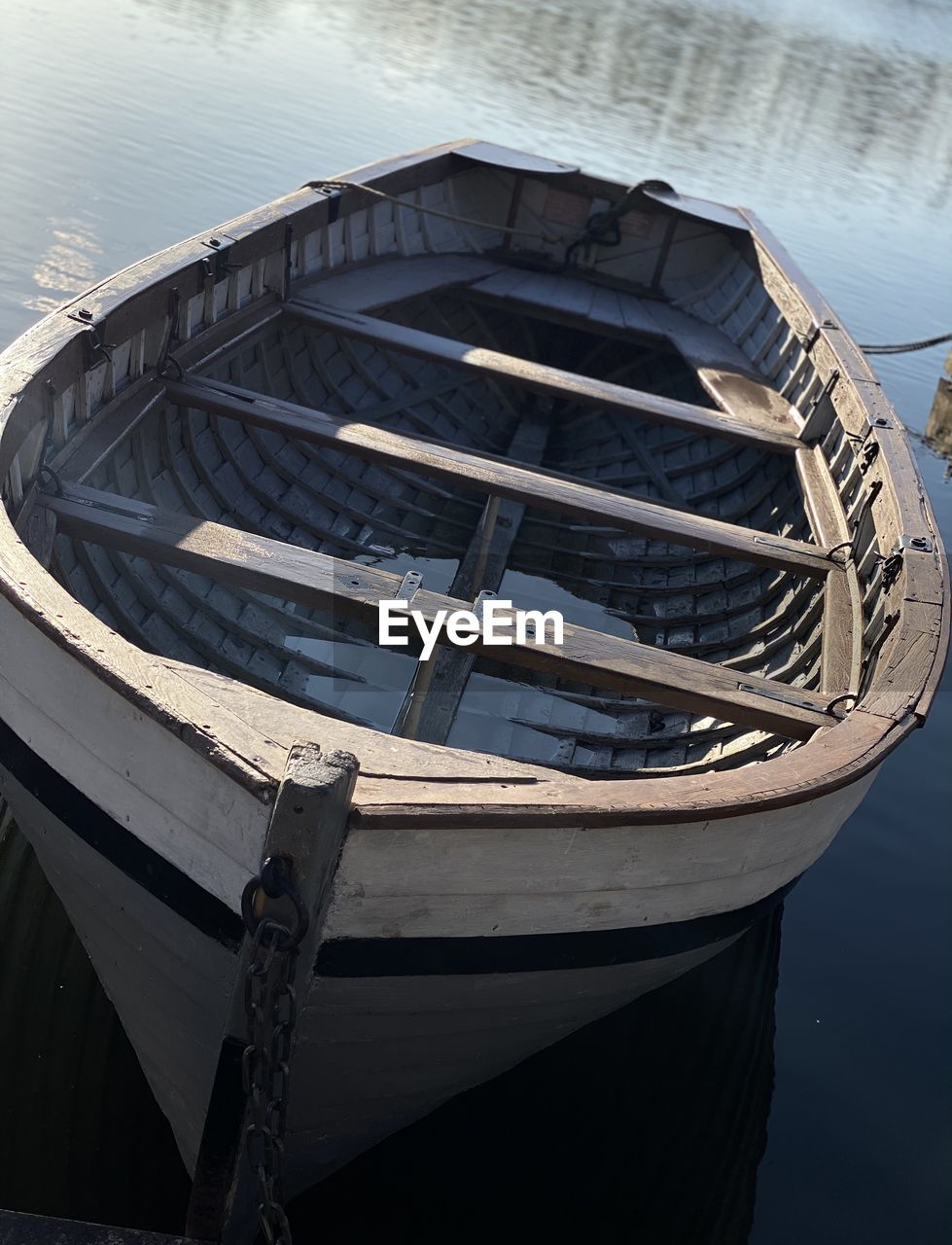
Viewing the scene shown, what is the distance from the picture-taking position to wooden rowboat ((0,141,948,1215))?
2.59m

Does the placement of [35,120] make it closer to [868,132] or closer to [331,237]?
[331,237]

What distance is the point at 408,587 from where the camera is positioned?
12.8 feet

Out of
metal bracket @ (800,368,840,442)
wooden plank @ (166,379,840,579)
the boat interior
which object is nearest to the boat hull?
the boat interior

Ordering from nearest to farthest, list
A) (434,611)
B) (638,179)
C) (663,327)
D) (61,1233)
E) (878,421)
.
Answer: (61,1233) < (434,611) < (878,421) < (663,327) < (638,179)

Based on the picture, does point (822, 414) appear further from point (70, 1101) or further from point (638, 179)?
point (638, 179)

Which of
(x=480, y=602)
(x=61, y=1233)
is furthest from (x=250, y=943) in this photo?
(x=480, y=602)

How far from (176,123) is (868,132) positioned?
1622cm

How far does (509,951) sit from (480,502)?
417 centimetres

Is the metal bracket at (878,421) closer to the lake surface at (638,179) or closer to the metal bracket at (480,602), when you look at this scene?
the lake surface at (638,179)

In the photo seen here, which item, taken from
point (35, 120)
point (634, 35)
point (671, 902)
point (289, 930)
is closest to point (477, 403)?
point (671, 902)

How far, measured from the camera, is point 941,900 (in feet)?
17.9

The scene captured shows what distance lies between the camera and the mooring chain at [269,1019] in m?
2.34

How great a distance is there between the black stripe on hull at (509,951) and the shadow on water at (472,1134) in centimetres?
101

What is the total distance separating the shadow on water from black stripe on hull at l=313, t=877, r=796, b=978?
1014 millimetres
